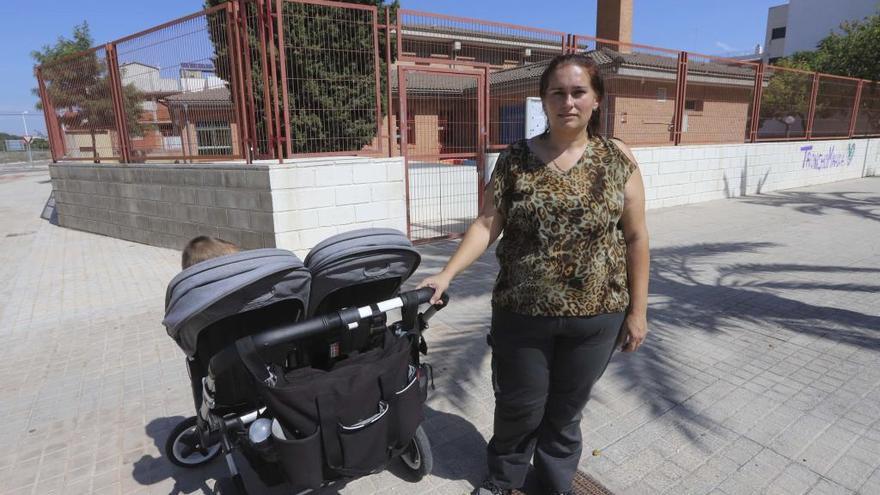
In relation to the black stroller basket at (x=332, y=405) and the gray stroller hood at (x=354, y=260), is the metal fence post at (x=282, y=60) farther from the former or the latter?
the black stroller basket at (x=332, y=405)

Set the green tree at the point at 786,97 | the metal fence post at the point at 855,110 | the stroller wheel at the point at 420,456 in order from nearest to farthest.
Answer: the stroller wheel at the point at 420,456 → the green tree at the point at 786,97 → the metal fence post at the point at 855,110

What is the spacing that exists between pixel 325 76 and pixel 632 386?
4906 mm

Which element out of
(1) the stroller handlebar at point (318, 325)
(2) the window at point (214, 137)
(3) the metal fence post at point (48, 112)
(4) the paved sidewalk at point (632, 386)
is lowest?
(4) the paved sidewalk at point (632, 386)

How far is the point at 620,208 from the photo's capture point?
1946 mm

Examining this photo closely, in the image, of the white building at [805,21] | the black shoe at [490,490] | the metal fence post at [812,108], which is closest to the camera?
the black shoe at [490,490]

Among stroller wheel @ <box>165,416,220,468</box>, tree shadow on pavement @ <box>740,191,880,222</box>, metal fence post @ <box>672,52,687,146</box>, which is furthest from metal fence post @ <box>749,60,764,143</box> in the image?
stroller wheel @ <box>165,416,220,468</box>

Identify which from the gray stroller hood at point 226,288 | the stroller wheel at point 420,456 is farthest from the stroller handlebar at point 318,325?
the stroller wheel at point 420,456

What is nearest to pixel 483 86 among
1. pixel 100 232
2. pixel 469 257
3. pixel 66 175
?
pixel 469 257

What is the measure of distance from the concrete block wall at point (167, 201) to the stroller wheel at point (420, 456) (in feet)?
12.7

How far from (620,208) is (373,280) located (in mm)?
1032

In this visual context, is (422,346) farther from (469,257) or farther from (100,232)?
(100,232)

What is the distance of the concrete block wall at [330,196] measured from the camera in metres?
5.84

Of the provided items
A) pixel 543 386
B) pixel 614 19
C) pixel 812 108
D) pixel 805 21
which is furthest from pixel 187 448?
pixel 805 21

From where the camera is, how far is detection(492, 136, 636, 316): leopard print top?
1.91 m
